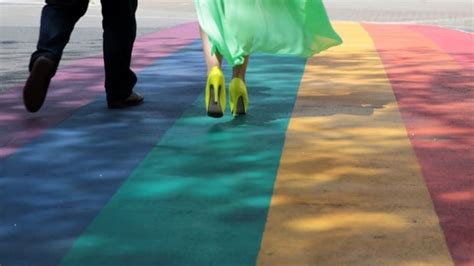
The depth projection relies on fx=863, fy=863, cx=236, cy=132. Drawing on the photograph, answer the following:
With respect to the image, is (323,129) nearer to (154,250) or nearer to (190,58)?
(154,250)

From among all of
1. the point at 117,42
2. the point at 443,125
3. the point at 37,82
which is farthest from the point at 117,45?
the point at 443,125

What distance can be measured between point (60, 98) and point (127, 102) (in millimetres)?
629

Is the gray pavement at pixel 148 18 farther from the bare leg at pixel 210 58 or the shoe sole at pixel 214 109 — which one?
the shoe sole at pixel 214 109

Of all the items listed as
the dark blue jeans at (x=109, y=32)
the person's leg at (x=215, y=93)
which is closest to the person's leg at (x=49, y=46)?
the dark blue jeans at (x=109, y=32)

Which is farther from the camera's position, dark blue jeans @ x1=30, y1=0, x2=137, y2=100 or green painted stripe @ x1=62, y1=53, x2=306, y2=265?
dark blue jeans @ x1=30, y1=0, x2=137, y2=100

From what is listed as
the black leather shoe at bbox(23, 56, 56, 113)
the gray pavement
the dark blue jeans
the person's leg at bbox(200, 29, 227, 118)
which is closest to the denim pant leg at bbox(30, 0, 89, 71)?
the dark blue jeans

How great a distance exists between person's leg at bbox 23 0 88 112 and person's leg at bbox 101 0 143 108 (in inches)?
7.3

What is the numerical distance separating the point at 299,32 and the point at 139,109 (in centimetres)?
114

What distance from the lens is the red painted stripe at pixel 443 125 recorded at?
3.30 metres

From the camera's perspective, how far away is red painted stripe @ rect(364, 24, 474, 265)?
330 cm

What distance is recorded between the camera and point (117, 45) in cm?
→ 541

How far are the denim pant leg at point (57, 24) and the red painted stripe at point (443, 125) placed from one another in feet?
6.93

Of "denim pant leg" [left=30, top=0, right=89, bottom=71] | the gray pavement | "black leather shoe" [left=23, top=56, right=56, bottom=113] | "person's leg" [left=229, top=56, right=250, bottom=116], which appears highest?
"denim pant leg" [left=30, top=0, right=89, bottom=71]

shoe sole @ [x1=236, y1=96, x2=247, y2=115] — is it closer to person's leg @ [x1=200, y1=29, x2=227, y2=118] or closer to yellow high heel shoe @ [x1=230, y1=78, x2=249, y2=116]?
yellow high heel shoe @ [x1=230, y1=78, x2=249, y2=116]
